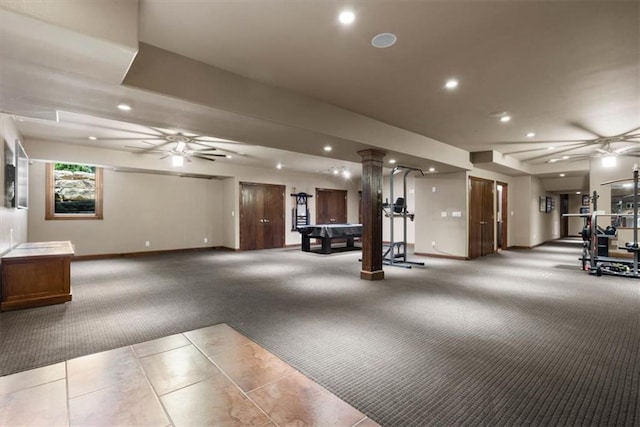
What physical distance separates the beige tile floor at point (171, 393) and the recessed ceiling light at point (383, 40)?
2639mm

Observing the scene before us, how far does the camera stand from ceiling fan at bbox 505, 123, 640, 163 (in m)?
5.68

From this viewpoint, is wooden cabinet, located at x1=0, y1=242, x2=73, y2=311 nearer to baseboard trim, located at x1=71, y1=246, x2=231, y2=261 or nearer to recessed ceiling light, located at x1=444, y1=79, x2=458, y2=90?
baseboard trim, located at x1=71, y1=246, x2=231, y2=261

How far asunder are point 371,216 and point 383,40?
3009mm

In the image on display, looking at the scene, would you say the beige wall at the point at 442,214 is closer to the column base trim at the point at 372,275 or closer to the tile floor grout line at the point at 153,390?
the column base trim at the point at 372,275

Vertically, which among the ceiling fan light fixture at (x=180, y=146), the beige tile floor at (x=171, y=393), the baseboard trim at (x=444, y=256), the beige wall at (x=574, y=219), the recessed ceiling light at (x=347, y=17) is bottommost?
the baseboard trim at (x=444, y=256)

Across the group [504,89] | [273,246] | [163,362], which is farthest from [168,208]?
[504,89]

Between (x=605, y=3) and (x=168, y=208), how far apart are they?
30.2ft

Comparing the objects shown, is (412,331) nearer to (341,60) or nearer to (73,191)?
(341,60)

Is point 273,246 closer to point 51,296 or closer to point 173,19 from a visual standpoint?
point 51,296

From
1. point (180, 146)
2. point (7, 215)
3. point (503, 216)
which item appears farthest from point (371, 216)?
point (503, 216)

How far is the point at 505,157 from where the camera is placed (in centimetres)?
775

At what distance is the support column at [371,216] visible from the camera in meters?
5.18

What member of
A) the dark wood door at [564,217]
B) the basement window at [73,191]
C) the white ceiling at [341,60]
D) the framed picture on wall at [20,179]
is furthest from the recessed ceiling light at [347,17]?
the dark wood door at [564,217]

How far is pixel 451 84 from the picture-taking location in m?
3.51
